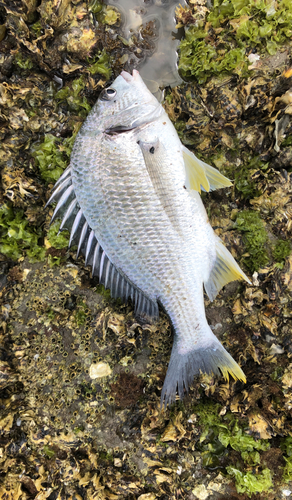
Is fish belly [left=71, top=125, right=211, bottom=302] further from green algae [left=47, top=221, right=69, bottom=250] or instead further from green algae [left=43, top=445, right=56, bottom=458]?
green algae [left=43, top=445, right=56, bottom=458]

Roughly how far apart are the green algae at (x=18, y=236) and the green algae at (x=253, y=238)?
211 cm

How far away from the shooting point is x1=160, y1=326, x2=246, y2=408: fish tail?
2.45 metres

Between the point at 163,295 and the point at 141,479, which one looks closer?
the point at 163,295

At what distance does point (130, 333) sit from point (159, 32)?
2.98 meters

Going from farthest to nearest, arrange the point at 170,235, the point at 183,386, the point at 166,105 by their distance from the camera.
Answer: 1. the point at 166,105
2. the point at 183,386
3. the point at 170,235

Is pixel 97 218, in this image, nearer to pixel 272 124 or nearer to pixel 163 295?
pixel 163 295

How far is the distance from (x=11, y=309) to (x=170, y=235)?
1.83m

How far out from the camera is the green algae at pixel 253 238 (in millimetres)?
2707

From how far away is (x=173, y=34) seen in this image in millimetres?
2668

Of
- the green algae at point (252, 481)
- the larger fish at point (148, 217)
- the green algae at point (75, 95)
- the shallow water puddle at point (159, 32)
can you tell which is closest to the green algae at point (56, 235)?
the larger fish at point (148, 217)

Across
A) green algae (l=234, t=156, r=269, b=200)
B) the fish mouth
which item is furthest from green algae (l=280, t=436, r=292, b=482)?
the fish mouth

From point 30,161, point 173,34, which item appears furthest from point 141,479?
point 173,34

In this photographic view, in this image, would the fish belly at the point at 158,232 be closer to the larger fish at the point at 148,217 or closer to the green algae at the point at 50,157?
the larger fish at the point at 148,217

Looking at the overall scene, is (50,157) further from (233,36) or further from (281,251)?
(281,251)
